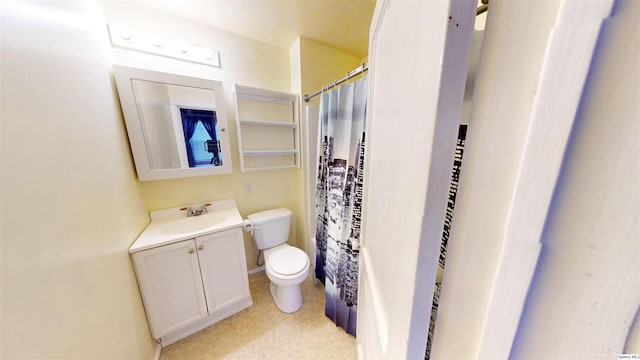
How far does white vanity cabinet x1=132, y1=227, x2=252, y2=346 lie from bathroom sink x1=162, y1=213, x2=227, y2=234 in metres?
0.17

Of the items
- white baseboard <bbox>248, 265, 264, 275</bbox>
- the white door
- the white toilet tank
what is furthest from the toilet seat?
the white door

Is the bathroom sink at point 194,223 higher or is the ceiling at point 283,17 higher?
the ceiling at point 283,17

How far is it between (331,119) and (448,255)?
126cm

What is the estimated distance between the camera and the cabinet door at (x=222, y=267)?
134 cm

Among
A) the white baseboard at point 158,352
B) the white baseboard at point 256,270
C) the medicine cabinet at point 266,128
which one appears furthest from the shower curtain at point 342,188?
the white baseboard at point 158,352

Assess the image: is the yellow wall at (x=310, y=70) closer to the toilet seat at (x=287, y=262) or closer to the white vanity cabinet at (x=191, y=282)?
the toilet seat at (x=287, y=262)

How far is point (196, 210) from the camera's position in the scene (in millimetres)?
1583

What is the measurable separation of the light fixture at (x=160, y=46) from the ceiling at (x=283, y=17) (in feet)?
0.66

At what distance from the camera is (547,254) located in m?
0.22

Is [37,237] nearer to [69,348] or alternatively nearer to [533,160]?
[69,348]

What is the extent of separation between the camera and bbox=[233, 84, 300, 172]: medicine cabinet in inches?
64.9

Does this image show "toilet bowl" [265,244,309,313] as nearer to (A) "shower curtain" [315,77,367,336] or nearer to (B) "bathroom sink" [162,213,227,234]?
(A) "shower curtain" [315,77,367,336]

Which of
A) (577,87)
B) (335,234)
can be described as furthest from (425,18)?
(335,234)

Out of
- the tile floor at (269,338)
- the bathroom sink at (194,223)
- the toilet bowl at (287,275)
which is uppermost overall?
the bathroom sink at (194,223)
